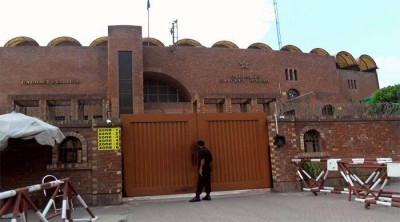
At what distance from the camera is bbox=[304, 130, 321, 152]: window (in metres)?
11.6

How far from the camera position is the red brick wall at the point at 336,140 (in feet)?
35.8

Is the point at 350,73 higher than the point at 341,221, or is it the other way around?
the point at 350,73

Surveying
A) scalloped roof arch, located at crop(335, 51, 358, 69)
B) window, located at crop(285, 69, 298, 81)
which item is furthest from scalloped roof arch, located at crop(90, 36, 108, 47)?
scalloped roof arch, located at crop(335, 51, 358, 69)

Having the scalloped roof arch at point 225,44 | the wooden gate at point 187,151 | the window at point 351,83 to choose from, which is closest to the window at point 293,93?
the scalloped roof arch at point 225,44

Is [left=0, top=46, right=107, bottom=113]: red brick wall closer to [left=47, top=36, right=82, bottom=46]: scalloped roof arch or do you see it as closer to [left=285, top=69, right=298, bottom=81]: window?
[left=47, top=36, right=82, bottom=46]: scalloped roof arch

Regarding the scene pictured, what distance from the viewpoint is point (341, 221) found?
658 centimetres

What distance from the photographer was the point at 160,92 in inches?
1359

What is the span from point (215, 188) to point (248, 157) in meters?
1.36

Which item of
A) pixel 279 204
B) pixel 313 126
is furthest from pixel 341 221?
pixel 313 126

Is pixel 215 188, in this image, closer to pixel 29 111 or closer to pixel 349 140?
pixel 349 140

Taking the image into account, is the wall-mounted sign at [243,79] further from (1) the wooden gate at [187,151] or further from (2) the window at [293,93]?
(1) the wooden gate at [187,151]

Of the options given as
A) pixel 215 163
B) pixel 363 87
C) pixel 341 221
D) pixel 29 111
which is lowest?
pixel 341 221

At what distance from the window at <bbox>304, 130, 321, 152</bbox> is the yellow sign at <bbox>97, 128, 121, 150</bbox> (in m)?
5.81

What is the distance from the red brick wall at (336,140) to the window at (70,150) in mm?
5523
